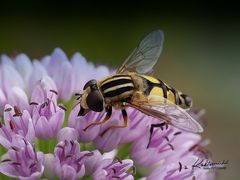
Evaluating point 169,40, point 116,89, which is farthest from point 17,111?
point 169,40

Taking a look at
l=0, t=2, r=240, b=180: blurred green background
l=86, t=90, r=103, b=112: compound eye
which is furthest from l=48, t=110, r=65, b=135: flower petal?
l=0, t=2, r=240, b=180: blurred green background

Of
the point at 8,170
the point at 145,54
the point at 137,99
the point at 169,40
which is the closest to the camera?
the point at 8,170

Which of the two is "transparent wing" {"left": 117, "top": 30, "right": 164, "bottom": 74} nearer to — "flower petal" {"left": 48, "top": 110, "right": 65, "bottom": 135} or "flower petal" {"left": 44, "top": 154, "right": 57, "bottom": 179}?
"flower petal" {"left": 48, "top": 110, "right": 65, "bottom": 135}

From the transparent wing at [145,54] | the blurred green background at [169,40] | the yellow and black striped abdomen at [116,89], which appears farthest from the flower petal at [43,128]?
the blurred green background at [169,40]

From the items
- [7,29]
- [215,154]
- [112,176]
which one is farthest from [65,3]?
[112,176]

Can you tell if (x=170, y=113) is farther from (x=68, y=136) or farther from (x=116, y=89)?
(x=68, y=136)

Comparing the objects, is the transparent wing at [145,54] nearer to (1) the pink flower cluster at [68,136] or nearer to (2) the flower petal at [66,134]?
(1) the pink flower cluster at [68,136]
